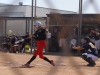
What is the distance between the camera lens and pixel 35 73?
700 centimetres

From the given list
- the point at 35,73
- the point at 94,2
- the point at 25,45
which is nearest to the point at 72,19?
the point at 94,2

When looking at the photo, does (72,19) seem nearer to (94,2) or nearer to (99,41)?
(94,2)

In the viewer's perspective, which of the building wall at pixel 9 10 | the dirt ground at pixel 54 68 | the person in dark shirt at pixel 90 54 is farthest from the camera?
the person in dark shirt at pixel 90 54

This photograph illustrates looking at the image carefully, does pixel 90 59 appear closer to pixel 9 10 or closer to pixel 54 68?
pixel 54 68

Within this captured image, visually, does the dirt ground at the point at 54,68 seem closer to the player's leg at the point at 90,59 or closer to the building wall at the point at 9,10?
the player's leg at the point at 90,59

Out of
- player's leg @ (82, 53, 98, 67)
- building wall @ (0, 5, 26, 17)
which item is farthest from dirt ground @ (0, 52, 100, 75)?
building wall @ (0, 5, 26, 17)

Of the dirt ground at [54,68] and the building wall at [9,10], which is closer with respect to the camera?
the building wall at [9,10]

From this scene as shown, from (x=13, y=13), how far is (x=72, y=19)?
0.70m

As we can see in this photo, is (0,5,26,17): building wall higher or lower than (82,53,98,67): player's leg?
higher

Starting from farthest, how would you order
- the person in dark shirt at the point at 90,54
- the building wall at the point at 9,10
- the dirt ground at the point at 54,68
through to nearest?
the person in dark shirt at the point at 90,54, the dirt ground at the point at 54,68, the building wall at the point at 9,10

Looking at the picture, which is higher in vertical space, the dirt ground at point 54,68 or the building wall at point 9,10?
the building wall at point 9,10

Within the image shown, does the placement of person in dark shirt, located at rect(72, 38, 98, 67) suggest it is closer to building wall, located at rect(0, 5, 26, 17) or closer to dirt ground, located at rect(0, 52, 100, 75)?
dirt ground, located at rect(0, 52, 100, 75)

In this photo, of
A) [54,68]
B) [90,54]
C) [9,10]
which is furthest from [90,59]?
[9,10]

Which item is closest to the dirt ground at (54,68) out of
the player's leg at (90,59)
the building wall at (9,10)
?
the player's leg at (90,59)
